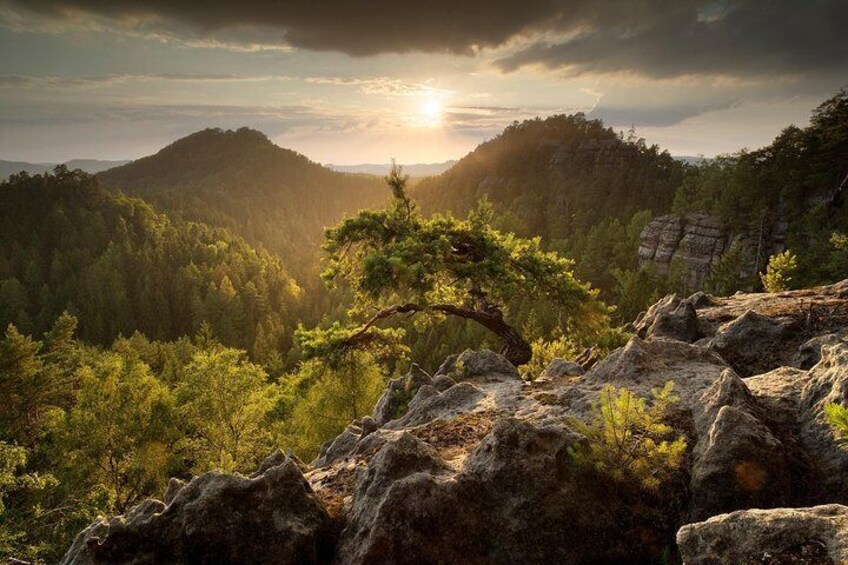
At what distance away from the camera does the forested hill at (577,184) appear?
480 feet

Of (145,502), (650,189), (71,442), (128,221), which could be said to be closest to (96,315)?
(128,221)

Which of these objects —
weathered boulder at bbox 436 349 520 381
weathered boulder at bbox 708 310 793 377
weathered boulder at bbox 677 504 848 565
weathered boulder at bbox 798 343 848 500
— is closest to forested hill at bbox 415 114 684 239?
weathered boulder at bbox 436 349 520 381

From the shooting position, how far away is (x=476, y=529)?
21.9ft

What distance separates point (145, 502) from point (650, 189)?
164m

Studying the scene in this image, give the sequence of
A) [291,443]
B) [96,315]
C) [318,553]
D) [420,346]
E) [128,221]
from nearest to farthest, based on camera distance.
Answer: [318,553], [291,443], [420,346], [96,315], [128,221]

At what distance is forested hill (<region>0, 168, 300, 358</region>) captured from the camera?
4744 inches

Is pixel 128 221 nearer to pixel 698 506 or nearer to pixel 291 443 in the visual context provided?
pixel 291 443

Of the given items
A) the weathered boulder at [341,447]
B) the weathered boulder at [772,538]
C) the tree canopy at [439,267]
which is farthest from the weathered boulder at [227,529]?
the tree canopy at [439,267]

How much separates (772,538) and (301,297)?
6656 inches

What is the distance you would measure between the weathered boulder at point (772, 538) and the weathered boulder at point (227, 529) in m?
5.13

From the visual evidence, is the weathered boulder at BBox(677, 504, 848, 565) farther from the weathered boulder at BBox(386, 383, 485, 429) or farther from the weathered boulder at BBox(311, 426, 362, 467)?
the weathered boulder at BBox(311, 426, 362, 467)

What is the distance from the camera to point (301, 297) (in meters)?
166

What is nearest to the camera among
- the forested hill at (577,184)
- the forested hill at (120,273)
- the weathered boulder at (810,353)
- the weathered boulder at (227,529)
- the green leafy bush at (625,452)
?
the green leafy bush at (625,452)

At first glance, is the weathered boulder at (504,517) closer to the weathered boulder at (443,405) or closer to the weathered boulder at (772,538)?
the weathered boulder at (772,538)
